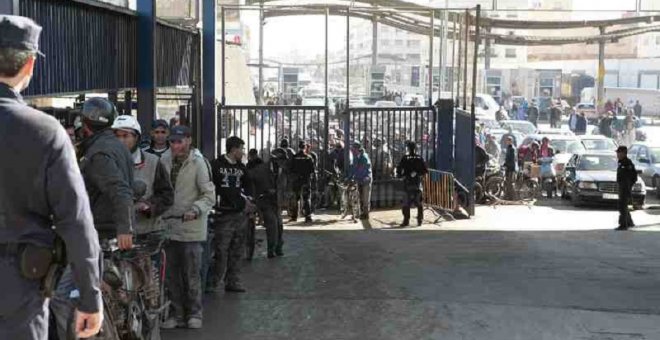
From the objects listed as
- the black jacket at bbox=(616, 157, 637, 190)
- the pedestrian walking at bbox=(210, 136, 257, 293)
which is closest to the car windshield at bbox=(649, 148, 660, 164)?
the black jacket at bbox=(616, 157, 637, 190)

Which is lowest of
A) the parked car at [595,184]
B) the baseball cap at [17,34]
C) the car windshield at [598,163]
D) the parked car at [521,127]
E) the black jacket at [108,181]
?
the parked car at [595,184]

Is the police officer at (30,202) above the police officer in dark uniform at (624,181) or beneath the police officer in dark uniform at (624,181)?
above

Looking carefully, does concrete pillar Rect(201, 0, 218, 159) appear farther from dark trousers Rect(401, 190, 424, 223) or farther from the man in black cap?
the man in black cap

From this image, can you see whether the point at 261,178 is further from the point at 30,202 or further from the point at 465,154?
the point at 30,202

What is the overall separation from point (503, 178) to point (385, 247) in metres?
9.29

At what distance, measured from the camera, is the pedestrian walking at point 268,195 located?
492 inches

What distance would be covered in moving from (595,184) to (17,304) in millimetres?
21094

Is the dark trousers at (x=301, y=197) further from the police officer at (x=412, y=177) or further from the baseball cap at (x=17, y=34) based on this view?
the baseball cap at (x=17, y=34)

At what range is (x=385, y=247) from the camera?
1450 cm

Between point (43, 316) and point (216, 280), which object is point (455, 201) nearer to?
point (216, 280)

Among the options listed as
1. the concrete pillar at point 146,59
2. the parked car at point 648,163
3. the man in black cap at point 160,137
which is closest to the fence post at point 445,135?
the parked car at point 648,163

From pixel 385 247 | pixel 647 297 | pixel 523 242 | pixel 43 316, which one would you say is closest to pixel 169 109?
pixel 385 247

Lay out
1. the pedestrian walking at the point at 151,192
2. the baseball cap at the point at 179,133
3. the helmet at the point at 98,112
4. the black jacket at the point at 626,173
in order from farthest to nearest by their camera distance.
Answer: the black jacket at the point at 626,173 < the baseball cap at the point at 179,133 < the pedestrian walking at the point at 151,192 < the helmet at the point at 98,112

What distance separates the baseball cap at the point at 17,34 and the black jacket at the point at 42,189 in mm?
168
